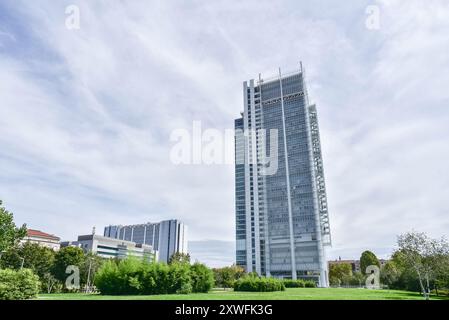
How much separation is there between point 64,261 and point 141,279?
71.8 feet

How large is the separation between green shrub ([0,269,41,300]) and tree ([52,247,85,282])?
23821 millimetres

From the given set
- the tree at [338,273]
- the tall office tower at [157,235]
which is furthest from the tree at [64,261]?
the tall office tower at [157,235]

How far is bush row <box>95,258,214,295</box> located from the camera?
19.0 metres

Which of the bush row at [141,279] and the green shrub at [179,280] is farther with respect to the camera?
the green shrub at [179,280]

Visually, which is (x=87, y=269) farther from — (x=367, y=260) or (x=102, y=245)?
(x=367, y=260)

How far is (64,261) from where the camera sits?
3559 cm

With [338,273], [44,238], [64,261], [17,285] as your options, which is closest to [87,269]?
[64,261]

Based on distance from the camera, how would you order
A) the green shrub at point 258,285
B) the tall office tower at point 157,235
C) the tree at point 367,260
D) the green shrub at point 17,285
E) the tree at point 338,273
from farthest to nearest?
the tall office tower at point 157,235 → the tree at point 338,273 → the tree at point 367,260 → the green shrub at point 258,285 → the green shrub at point 17,285

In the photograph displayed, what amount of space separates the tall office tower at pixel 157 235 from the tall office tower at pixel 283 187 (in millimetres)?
65762

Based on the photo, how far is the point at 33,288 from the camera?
14.1 meters

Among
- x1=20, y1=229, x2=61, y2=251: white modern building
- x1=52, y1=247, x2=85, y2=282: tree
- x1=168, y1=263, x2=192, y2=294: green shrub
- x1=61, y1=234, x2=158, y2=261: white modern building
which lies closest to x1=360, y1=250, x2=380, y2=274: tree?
x1=168, y1=263, x2=192, y2=294: green shrub

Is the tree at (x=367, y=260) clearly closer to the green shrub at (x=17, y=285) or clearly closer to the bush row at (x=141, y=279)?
the bush row at (x=141, y=279)

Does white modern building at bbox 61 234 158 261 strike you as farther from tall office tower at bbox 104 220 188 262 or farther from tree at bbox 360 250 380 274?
tree at bbox 360 250 380 274

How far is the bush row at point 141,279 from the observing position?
62.4 feet
